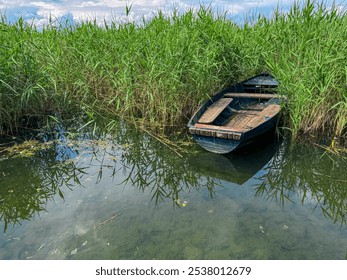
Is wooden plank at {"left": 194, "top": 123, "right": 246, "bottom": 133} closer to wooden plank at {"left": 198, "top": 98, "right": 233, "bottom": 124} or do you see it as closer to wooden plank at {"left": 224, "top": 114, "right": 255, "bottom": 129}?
wooden plank at {"left": 198, "top": 98, "right": 233, "bottom": 124}

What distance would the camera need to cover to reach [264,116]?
457 centimetres

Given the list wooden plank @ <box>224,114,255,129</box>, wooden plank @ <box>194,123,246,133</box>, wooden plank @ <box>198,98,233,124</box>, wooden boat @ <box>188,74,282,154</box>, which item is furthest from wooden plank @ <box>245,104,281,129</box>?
wooden plank @ <box>194,123,246,133</box>

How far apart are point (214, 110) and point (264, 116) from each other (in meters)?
0.77

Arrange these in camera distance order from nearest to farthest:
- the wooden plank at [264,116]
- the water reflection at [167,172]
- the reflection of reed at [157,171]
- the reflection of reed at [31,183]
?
the reflection of reed at [31,183], the water reflection at [167,172], the reflection of reed at [157,171], the wooden plank at [264,116]

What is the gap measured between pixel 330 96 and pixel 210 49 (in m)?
2.15

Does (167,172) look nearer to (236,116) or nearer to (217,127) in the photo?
(217,127)

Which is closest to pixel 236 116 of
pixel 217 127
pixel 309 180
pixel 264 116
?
pixel 264 116

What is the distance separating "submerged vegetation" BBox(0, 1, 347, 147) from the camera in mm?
4613

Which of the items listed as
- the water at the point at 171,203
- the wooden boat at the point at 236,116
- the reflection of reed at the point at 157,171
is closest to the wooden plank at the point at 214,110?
the wooden boat at the point at 236,116

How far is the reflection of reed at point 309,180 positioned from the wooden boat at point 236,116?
1.70 feet

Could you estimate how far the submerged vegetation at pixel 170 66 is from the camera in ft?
15.1

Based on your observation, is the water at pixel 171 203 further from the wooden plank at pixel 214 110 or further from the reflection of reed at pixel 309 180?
the wooden plank at pixel 214 110

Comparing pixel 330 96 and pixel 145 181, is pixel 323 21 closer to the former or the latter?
pixel 330 96

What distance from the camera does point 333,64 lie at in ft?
14.8
